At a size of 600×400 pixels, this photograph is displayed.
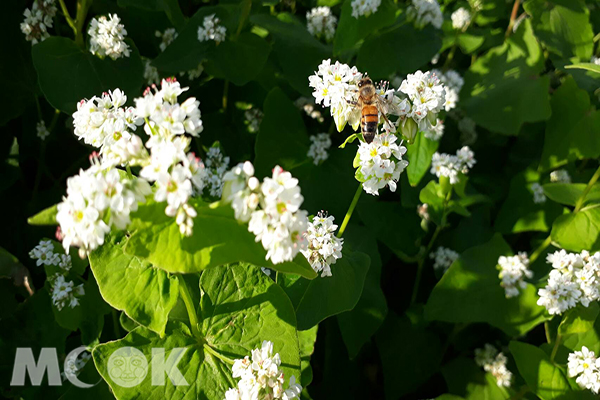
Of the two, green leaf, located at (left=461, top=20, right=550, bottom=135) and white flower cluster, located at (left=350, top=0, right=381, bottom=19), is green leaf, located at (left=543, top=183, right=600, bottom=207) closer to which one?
green leaf, located at (left=461, top=20, right=550, bottom=135)

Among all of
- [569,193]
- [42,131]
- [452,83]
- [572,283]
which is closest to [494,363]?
[572,283]

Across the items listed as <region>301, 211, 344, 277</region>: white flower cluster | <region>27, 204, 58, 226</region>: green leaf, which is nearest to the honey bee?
<region>301, 211, 344, 277</region>: white flower cluster

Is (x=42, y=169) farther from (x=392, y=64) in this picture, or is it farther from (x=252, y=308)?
(x=392, y=64)

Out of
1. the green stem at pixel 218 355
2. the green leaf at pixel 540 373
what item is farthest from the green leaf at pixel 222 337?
the green leaf at pixel 540 373

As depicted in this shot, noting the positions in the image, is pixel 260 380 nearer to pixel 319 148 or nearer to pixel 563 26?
pixel 319 148

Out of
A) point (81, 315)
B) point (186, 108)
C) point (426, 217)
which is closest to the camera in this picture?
point (186, 108)

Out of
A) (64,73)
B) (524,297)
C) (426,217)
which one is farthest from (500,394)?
(64,73)
